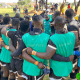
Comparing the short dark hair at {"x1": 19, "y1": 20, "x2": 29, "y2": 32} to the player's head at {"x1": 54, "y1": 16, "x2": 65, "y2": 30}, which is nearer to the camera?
the player's head at {"x1": 54, "y1": 16, "x2": 65, "y2": 30}

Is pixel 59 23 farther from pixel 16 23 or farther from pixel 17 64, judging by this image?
pixel 17 64

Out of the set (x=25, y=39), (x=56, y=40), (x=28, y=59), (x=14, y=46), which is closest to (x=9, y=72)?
(x=14, y=46)

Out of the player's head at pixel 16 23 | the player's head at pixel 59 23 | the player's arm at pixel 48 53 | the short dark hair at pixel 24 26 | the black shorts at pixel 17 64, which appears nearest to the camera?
the player's arm at pixel 48 53

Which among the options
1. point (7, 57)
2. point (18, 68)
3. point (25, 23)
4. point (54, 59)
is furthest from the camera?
point (7, 57)

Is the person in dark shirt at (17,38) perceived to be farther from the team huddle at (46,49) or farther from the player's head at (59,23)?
the player's head at (59,23)

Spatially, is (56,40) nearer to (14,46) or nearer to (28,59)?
(28,59)

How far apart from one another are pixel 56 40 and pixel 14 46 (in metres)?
1.03

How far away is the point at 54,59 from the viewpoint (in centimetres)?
218

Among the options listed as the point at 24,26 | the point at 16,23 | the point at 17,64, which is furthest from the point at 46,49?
the point at 16,23

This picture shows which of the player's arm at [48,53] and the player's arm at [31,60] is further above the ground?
the player's arm at [48,53]

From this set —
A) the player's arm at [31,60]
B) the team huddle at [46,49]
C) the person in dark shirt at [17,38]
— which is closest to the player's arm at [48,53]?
the team huddle at [46,49]

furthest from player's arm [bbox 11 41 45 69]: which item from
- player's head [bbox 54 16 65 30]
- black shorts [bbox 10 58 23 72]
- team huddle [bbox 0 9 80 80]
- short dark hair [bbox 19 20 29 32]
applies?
player's head [bbox 54 16 65 30]

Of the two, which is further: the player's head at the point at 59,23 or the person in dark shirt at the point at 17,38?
the person in dark shirt at the point at 17,38

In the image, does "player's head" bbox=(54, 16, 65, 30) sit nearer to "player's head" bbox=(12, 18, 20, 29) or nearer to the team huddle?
the team huddle
